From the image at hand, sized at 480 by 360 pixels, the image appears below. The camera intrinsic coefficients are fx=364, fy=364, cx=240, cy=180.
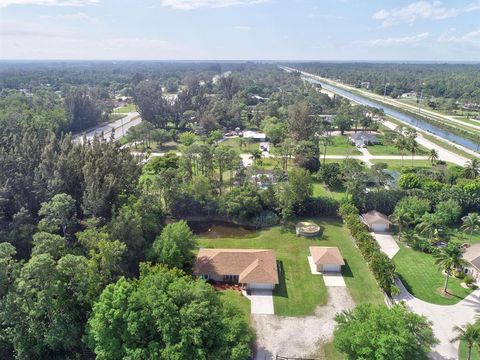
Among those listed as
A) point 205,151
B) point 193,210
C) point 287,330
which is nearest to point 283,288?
point 287,330

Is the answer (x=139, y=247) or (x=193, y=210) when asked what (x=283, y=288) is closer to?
(x=139, y=247)

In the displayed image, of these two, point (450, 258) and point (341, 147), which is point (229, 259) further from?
point (341, 147)

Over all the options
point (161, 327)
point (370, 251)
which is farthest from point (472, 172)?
point (161, 327)

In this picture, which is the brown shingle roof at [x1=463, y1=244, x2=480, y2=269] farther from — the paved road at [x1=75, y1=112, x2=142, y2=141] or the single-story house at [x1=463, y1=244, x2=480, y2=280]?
the paved road at [x1=75, y1=112, x2=142, y2=141]

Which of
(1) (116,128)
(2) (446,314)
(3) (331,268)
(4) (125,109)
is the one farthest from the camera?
(4) (125,109)

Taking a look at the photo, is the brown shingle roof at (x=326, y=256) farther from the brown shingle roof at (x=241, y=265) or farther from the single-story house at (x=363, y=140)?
the single-story house at (x=363, y=140)

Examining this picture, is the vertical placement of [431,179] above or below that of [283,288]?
above

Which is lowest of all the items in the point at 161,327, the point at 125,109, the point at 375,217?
the point at 375,217
